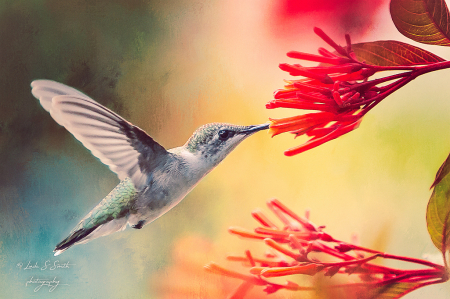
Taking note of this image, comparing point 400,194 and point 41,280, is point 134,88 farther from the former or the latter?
point 400,194

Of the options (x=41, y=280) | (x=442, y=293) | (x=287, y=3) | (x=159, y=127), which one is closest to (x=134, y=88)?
(x=159, y=127)

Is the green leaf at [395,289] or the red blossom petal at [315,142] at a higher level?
the red blossom petal at [315,142]

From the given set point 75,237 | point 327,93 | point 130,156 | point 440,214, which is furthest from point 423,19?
point 75,237

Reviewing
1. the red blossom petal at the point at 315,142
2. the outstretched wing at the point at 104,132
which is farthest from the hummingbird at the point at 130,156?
the red blossom petal at the point at 315,142

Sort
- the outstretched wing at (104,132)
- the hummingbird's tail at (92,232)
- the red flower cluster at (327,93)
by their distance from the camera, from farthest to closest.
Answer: the hummingbird's tail at (92,232)
the outstretched wing at (104,132)
the red flower cluster at (327,93)

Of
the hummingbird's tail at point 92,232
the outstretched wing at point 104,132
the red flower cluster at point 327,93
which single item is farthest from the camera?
the hummingbird's tail at point 92,232

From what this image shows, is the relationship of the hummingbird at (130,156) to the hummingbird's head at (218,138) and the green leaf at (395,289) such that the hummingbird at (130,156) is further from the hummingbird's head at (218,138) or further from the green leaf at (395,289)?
the green leaf at (395,289)

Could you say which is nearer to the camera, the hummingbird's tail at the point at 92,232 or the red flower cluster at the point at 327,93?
the red flower cluster at the point at 327,93

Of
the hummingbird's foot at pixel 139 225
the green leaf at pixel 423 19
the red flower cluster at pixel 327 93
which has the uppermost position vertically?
the green leaf at pixel 423 19
